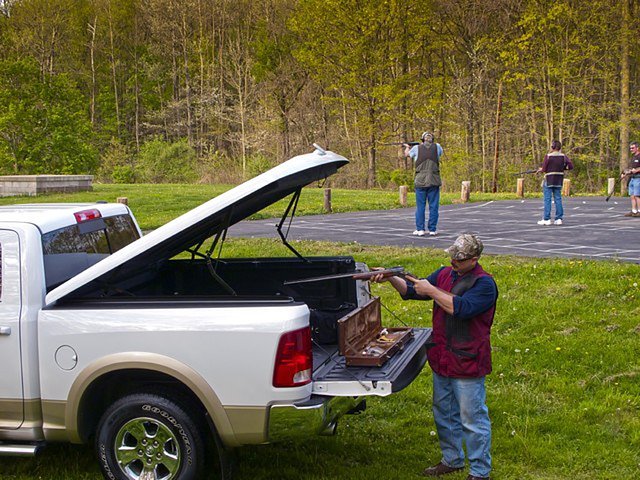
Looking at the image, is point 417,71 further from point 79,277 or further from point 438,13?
point 79,277

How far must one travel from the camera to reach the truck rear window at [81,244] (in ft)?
16.6

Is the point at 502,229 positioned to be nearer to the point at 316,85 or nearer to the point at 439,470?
the point at 439,470

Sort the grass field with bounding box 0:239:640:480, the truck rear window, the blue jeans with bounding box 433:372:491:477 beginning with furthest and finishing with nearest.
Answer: the grass field with bounding box 0:239:640:480
the truck rear window
the blue jeans with bounding box 433:372:491:477

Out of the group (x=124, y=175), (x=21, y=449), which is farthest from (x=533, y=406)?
(x=124, y=175)

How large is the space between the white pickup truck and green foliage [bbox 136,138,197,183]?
121 feet

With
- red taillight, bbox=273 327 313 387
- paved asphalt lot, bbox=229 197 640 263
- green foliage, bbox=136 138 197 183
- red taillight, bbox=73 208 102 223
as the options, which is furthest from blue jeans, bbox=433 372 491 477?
green foliage, bbox=136 138 197 183

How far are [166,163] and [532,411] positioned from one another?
37.8 metres

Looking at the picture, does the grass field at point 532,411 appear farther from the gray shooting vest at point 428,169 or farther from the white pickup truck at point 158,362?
the gray shooting vest at point 428,169

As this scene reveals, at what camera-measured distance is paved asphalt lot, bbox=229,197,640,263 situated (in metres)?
13.5

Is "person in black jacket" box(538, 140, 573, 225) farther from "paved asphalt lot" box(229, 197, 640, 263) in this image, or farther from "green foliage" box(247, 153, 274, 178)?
"green foliage" box(247, 153, 274, 178)

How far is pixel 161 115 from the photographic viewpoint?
168 ft

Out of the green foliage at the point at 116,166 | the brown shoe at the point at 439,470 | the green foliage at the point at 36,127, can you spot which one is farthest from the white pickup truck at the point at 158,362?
the green foliage at the point at 116,166

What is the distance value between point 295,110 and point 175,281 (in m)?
40.6

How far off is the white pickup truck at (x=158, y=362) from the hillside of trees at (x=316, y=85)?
104 feet
